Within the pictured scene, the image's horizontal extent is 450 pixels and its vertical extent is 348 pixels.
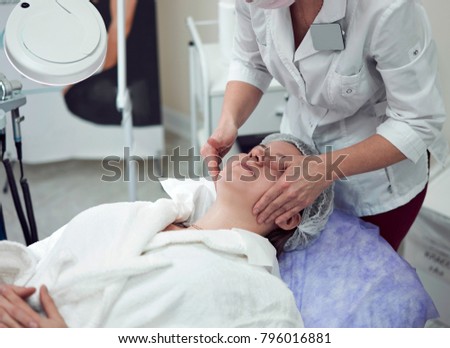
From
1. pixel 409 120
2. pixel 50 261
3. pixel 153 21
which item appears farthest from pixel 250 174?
pixel 153 21

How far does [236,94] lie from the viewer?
1637mm

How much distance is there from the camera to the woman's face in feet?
4.78

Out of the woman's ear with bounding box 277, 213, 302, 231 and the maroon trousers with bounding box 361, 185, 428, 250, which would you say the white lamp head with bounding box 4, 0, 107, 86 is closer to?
the woman's ear with bounding box 277, 213, 302, 231

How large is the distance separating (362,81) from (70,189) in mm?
1972

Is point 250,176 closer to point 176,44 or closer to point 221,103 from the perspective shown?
point 221,103

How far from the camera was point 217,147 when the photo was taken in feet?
5.00

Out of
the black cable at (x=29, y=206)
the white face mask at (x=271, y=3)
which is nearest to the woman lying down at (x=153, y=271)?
the black cable at (x=29, y=206)

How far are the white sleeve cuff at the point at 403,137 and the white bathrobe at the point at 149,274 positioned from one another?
0.39 metres

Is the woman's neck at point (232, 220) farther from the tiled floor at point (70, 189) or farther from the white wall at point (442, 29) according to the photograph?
the tiled floor at point (70, 189)

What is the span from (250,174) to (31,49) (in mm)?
601

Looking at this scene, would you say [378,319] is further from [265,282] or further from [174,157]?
[174,157]

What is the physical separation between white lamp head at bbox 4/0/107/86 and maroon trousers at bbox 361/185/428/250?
87cm

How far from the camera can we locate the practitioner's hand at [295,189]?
1.32 meters

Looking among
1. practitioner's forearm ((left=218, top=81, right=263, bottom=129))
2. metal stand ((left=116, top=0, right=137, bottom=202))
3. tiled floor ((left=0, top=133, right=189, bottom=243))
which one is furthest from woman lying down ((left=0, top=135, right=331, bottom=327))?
tiled floor ((left=0, top=133, right=189, bottom=243))
